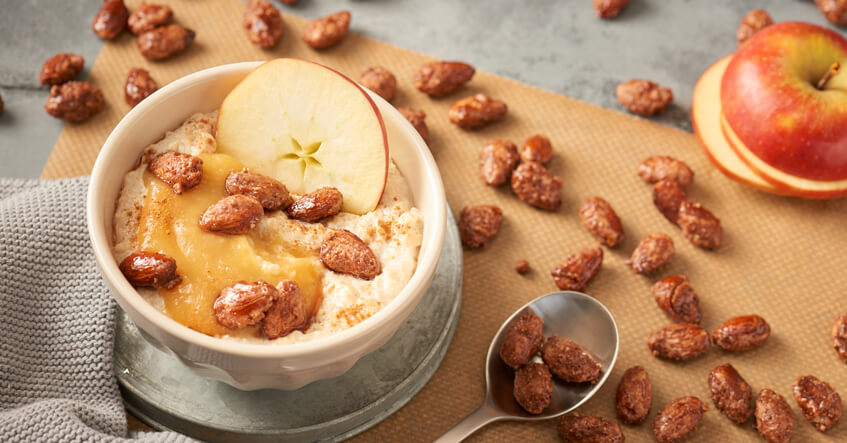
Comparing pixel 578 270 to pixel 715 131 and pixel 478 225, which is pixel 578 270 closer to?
pixel 478 225

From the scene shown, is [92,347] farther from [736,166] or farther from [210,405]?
[736,166]

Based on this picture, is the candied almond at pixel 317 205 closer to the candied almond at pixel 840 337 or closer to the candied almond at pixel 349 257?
the candied almond at pixel 349 257

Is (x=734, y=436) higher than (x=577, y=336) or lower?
lower

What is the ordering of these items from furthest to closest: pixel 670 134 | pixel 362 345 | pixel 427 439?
1. pixel 670 134
2. pixel 427 439
3. pixel 362 345

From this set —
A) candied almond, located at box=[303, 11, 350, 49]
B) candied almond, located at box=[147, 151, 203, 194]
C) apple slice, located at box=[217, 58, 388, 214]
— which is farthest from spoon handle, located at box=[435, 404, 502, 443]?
candied almond, located at box=[303, 11, 350, 49]

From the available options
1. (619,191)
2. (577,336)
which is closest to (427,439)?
(577,336)

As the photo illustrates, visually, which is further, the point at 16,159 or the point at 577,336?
the point at 16,159
